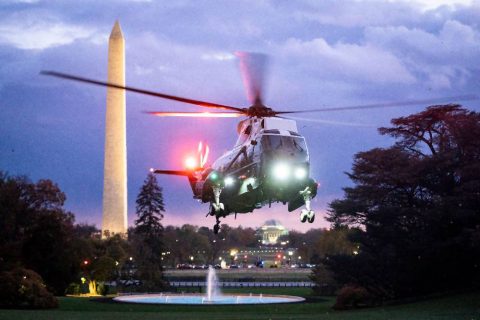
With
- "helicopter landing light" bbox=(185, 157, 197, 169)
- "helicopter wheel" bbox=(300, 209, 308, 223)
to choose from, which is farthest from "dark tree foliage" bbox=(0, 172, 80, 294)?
"helicopter wheel" bbox=(300, 209, 308, 223)

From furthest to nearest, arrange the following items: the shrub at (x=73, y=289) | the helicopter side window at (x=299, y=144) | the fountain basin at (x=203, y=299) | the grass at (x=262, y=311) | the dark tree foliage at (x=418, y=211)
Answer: the shrub at (x=73, y=289) → the fountain basin at (x=203, y=299) → the dark tree foliage at (x=418, y=211) → the grass at (x=262, y=311) → the helicopter side window at (x=299, y=144)

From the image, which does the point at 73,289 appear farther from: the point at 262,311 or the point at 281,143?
the point at 281,143

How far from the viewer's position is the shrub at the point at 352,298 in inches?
2242

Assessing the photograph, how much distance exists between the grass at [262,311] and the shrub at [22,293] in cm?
155

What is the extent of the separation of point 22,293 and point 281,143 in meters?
38.3

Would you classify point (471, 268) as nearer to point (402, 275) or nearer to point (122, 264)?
point (402, 275)

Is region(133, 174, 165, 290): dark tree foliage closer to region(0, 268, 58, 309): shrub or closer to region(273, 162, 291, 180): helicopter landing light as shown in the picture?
region(0, 268, 58, 309): shrub

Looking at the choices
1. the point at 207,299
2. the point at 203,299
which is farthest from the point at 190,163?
the point at 203,299

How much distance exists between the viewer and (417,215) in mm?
57594

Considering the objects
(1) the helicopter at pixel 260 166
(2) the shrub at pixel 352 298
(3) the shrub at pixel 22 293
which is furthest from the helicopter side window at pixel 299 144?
(3) the shrub at pixel 22 293

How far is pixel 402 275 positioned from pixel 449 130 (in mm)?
13523

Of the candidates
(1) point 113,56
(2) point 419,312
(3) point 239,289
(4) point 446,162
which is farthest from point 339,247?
(2) point 419,312

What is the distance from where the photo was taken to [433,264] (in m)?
56.2

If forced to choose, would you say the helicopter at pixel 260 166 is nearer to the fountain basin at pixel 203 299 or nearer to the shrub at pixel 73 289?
the fountain basin at pixel 203 299
